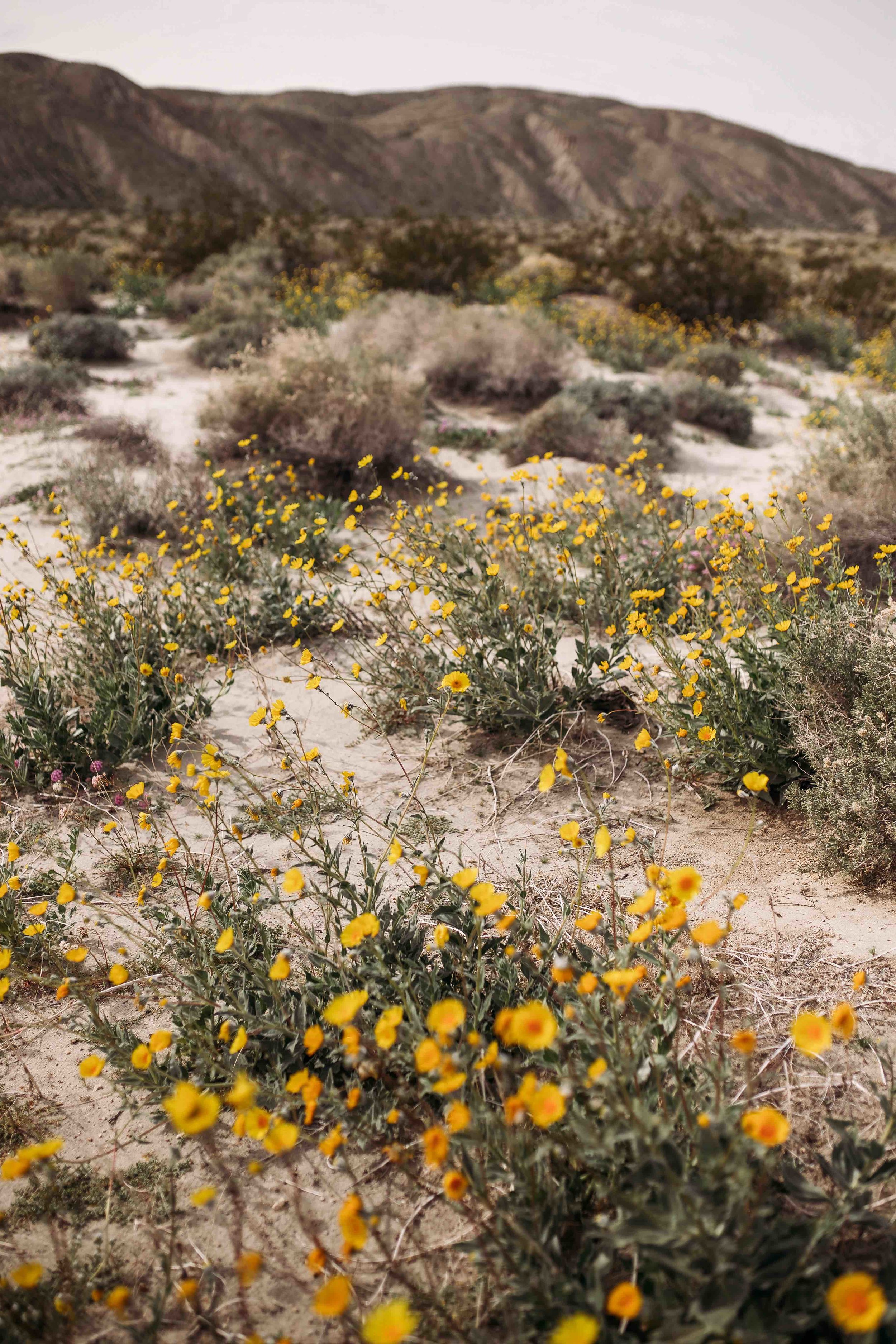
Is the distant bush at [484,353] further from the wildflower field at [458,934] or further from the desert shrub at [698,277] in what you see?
the desert shrub at [698,277]

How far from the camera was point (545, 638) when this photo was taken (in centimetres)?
329

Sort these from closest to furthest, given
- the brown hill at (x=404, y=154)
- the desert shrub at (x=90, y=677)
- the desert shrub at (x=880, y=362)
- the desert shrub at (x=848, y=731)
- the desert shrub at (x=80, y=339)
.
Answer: the desert shrub at (x=848, y=731) < the desert shrub at (x=90, y=677) < the desert shrub at (x=880, y=362) < the desert shrub at (x=80, y=339) < the brown hill at (x=404, y=154)

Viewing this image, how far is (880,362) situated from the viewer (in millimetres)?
11086

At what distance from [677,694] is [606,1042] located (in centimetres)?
207

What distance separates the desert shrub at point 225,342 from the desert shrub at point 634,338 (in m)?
5.28

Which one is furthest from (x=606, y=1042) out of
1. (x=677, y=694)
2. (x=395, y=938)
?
(x=677, y=694)

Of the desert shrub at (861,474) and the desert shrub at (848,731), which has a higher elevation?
the desert shrub at (861,474)

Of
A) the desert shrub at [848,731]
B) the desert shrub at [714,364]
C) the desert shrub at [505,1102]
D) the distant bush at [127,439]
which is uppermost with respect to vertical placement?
the desert shrub at [714,364]

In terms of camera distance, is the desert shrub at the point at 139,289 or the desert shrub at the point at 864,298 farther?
the desert shrub at the point at 864,298

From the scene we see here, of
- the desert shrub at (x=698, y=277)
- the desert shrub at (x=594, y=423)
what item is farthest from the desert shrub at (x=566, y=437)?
the desert shrub at (x=698, y=277)

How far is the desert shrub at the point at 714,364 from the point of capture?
35.9 feet

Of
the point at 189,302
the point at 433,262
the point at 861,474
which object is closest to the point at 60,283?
the point at 189,302

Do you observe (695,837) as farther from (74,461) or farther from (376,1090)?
(74,461)

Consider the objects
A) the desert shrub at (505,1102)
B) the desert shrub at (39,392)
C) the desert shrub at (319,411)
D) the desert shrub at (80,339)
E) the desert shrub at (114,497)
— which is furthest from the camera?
the desert shrub at (80,339)
